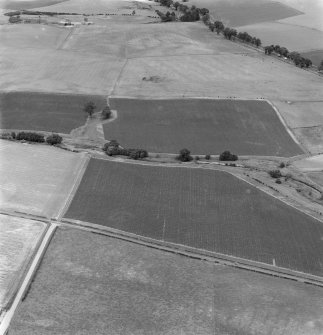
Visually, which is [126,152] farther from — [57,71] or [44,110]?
[57,71]

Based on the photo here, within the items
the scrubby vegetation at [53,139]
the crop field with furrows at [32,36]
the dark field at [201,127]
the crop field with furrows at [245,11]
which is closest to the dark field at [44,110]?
the dark field at [201,127]

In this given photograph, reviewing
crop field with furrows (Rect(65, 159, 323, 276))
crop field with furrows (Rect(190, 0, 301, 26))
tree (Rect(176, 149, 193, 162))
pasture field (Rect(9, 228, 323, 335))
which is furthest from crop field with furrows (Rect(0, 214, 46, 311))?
crop field with furrows (Rect(190, 0, 301, 26))

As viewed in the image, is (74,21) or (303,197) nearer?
(303,197)

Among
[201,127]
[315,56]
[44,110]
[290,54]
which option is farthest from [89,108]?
[315,56]

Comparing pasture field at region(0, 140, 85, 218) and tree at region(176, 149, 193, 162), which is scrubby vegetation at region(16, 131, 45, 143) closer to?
pasture field at region(0, 140, 85, 218)

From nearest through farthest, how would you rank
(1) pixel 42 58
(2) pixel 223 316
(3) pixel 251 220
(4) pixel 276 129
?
(2) pixel 223 316, (3) pixel 251 220, (4) pixel 276 129, (1) pixel 42 58

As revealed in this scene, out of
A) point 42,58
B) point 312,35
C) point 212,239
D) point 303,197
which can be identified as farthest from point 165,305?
point 312,35

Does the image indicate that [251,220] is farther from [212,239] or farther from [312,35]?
[312,35]
